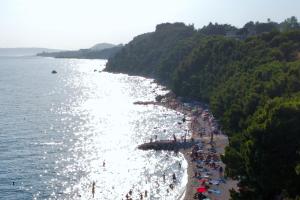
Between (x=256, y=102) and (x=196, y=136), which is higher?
(x=256, y=102)

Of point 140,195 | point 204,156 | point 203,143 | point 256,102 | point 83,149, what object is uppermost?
point 256,102

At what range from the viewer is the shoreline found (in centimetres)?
6097

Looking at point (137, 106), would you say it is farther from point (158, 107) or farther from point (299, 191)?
point (299, 191)

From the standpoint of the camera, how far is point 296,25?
641ft

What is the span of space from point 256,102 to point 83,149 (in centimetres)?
3221

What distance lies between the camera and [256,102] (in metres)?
68.1

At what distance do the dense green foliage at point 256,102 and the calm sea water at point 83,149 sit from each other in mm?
11940

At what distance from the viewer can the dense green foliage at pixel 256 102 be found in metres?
42.8

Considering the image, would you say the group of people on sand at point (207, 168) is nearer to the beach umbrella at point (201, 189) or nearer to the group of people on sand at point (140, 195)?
the beach umbrella at point (201, 189)

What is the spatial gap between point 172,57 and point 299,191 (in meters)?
148

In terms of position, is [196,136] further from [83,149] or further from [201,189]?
[201,189]

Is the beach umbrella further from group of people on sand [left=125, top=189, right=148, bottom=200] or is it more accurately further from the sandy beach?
group of people on sand [left=125, top=189, right=148, bottom=200]

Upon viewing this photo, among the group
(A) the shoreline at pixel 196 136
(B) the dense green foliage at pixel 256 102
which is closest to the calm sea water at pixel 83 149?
(A) the shoreline at pixel 196 136

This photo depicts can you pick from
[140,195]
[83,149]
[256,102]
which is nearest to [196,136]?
[83,149]
